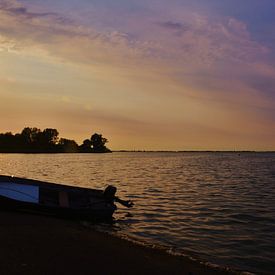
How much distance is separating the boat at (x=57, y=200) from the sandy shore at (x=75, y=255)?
16.6ft

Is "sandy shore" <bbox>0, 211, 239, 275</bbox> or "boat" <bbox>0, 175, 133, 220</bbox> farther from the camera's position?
"boat" <bbox>0, 175, 133, 220</bbox>

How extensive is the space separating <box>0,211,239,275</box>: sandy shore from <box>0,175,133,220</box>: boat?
16.6 ft

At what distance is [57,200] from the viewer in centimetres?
2395

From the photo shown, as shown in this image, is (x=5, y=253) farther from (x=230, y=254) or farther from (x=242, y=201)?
(x=242, y=201)

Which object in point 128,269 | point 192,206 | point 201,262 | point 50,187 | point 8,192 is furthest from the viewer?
point 192,206

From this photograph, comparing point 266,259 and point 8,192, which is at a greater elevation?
point 8,192

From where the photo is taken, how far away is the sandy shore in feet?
34.7

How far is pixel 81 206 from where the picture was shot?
22578 mm

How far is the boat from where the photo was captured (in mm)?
21125

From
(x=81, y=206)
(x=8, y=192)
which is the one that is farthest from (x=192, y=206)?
(x=8, y=192)

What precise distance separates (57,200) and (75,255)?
1227 centimetres

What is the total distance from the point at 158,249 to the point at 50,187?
11.6 m

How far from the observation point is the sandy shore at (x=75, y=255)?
1056cm

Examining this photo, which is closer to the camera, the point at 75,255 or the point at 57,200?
the point at 75,255
